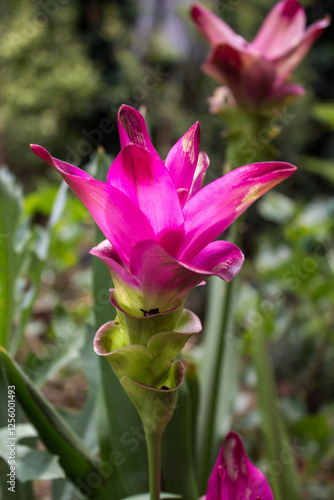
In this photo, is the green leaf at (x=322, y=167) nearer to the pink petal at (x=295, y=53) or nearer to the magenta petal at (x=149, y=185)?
the pink petal at (x=295, y=53)

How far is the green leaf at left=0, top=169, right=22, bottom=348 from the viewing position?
44 cm

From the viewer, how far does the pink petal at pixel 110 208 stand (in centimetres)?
20

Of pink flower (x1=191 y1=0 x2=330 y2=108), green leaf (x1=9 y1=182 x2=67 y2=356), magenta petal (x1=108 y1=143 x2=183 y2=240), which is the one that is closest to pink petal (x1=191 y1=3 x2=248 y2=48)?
pink flower (x1=191 y1=0 x2=330 y2=108)

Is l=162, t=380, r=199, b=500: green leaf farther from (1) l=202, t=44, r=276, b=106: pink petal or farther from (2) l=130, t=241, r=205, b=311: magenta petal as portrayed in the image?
(1) l=202, t=44, r=276, b=106: pink petal

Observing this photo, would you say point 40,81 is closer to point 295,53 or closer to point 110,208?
point 295,53

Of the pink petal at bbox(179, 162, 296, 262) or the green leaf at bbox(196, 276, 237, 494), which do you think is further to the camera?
the green leaf at bbox(196, 276, 237, 494)

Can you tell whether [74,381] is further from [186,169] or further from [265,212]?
[186,169]

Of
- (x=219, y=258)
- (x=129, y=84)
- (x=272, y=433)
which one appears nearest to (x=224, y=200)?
(x=219, y=258)

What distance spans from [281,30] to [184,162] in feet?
1.07

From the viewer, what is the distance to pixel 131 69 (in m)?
3.73

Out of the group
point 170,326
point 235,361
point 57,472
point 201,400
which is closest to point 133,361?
point 170,326

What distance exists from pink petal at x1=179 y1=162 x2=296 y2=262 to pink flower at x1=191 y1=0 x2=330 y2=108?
29 centimetres

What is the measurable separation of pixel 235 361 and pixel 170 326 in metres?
0.43

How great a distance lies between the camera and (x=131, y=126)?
0.74 feet
